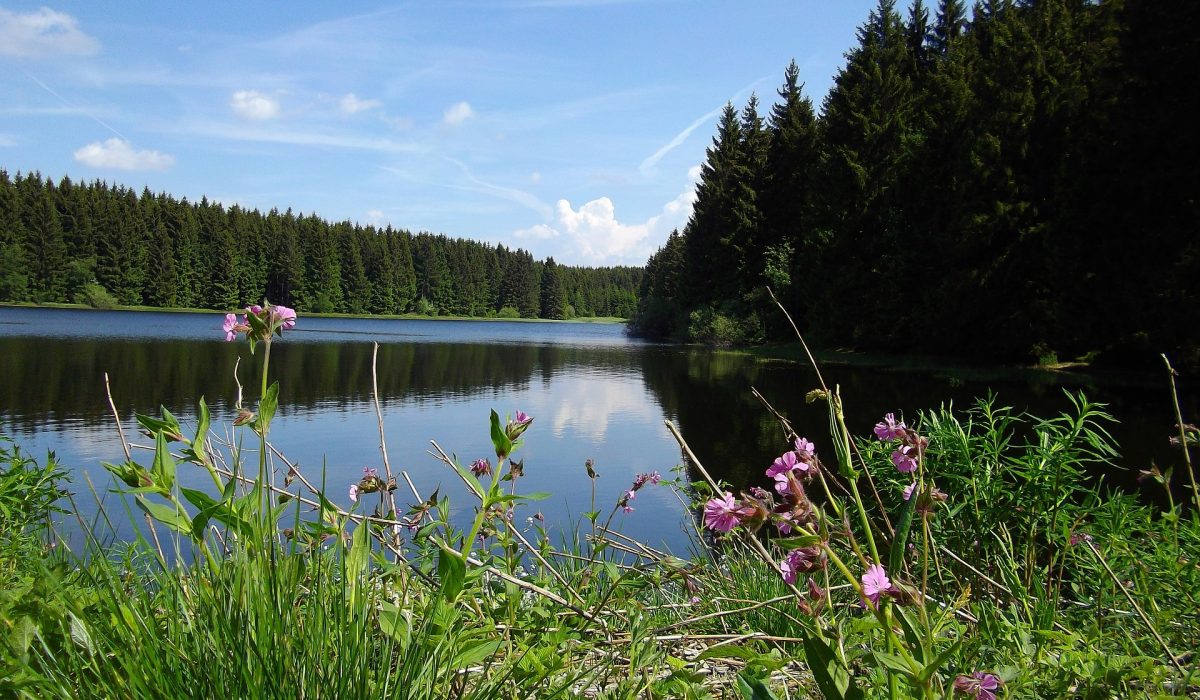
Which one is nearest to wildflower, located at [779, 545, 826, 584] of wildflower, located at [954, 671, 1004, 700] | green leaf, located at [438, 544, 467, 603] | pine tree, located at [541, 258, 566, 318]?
wildflower, located at [954, 671, 1004, 700]

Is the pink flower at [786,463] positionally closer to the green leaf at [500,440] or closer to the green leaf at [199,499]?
the green leaf at [500,440]

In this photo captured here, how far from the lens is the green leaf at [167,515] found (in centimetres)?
104

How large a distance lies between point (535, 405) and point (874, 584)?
14877mm

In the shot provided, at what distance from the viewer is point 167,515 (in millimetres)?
1104

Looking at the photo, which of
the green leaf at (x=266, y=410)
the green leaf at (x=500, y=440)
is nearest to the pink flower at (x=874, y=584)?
the green leaf at (x=500, y=440)

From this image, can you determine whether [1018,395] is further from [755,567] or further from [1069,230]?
[755,567]

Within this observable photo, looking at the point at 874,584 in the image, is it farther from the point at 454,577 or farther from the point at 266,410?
the point at 266,410

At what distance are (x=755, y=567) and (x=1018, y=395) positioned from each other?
14.9 metres

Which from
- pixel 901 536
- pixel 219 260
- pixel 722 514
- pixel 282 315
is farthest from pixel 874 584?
pixel 219 260

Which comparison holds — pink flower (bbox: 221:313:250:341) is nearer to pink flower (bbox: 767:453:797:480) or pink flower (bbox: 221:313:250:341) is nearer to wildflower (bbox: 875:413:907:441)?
pink flower (bbox: 767:453:797:480)

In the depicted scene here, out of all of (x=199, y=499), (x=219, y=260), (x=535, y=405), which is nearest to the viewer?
(x=199, y=499)

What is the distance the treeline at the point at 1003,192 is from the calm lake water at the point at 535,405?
2.56 m

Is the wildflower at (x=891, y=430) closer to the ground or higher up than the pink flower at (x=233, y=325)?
closer to the ground

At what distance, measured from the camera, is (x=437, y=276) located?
10394cm
